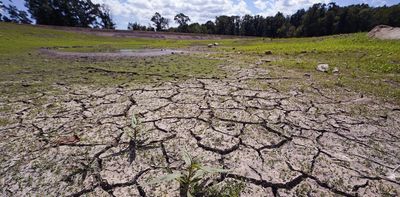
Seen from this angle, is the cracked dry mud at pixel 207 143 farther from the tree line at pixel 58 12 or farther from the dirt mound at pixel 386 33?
the tree line at pixel 58 12

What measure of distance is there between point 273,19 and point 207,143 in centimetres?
6536

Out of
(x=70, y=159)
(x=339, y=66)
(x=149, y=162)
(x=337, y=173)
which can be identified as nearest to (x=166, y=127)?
(x=149, y=162)

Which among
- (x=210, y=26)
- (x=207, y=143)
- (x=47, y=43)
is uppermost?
(x=210, y=26)

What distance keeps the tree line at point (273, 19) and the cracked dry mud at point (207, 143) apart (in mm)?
44948

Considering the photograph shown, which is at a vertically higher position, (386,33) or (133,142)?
(386,33)

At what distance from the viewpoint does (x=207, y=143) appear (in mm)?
2193

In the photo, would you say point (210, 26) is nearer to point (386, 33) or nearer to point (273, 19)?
point (273, 19)

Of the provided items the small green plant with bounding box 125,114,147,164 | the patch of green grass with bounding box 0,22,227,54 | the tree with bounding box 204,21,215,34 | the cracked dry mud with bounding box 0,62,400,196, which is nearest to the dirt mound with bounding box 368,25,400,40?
the cracked dry mud with bounding box 0,62,400,196

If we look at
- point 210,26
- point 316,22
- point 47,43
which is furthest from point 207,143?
point 210,26

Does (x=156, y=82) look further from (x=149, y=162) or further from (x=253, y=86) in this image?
(x=149, y=162)

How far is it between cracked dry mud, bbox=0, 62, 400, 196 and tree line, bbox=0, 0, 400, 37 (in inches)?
1770

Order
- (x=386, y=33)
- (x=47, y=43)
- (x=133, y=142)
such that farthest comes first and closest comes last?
(x=47, y=43), (x=386, y=33), (x=133, y=142)

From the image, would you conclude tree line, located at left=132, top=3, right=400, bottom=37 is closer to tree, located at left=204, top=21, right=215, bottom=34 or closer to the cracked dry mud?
tree, located at left=204, top=21, right=215, bottom=34

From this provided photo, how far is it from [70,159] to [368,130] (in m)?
2.94
